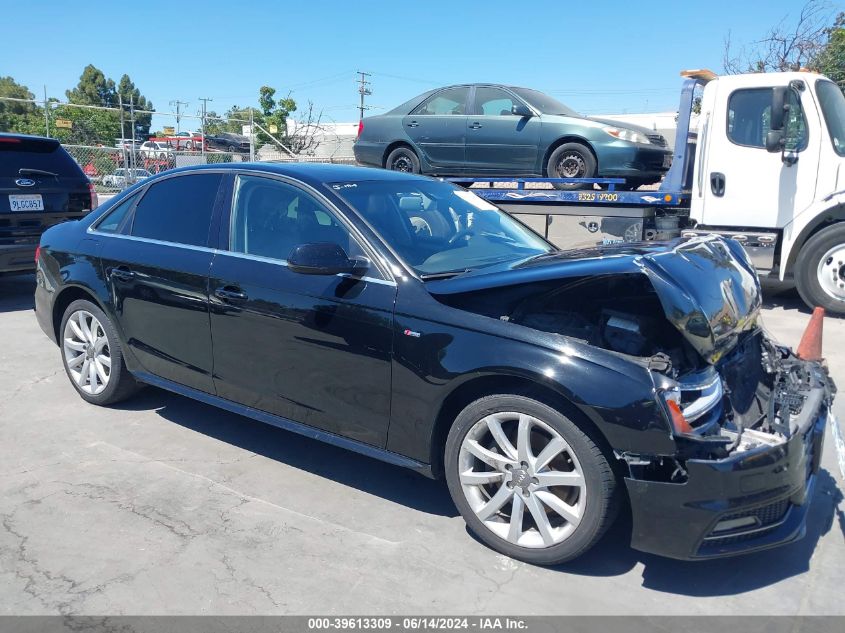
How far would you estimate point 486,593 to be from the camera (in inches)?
118

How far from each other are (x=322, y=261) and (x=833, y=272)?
6942 mm

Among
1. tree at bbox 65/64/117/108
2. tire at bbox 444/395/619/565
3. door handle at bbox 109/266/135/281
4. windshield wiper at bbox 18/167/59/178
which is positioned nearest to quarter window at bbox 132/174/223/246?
door handle at bbox 109/266/135/281

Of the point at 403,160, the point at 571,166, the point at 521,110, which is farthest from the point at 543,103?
the point at 403,160

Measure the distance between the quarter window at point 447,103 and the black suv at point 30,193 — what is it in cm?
459

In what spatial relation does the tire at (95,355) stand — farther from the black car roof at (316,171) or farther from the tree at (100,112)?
the tree at (100,112)

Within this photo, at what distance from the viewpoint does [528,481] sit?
124 inches

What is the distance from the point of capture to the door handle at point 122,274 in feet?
15.2

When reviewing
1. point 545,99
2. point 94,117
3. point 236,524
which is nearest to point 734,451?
point 236,524

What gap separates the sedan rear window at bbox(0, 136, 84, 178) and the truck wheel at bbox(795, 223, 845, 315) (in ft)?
28.3

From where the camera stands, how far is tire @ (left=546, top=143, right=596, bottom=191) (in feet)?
30.6

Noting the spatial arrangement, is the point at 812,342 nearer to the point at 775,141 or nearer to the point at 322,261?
the point at 322,261

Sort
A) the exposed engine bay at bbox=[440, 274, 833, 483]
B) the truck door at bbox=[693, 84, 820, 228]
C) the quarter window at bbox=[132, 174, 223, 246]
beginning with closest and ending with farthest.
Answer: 1. the exposed engine bay at bbox=[440, 274, 833, 483]
2. the quarter window at bbox=[132, 174, 223, 246]
3. the truck door at bbox=[693, 84, 820, 228]

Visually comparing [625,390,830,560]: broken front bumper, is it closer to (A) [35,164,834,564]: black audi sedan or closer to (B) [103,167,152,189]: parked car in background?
(A) [35,164,834,564]: black audi sedan

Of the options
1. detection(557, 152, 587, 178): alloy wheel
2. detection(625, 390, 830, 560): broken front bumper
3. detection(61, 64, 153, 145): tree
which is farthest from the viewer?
detection(61, 64, 153, 145): tree
